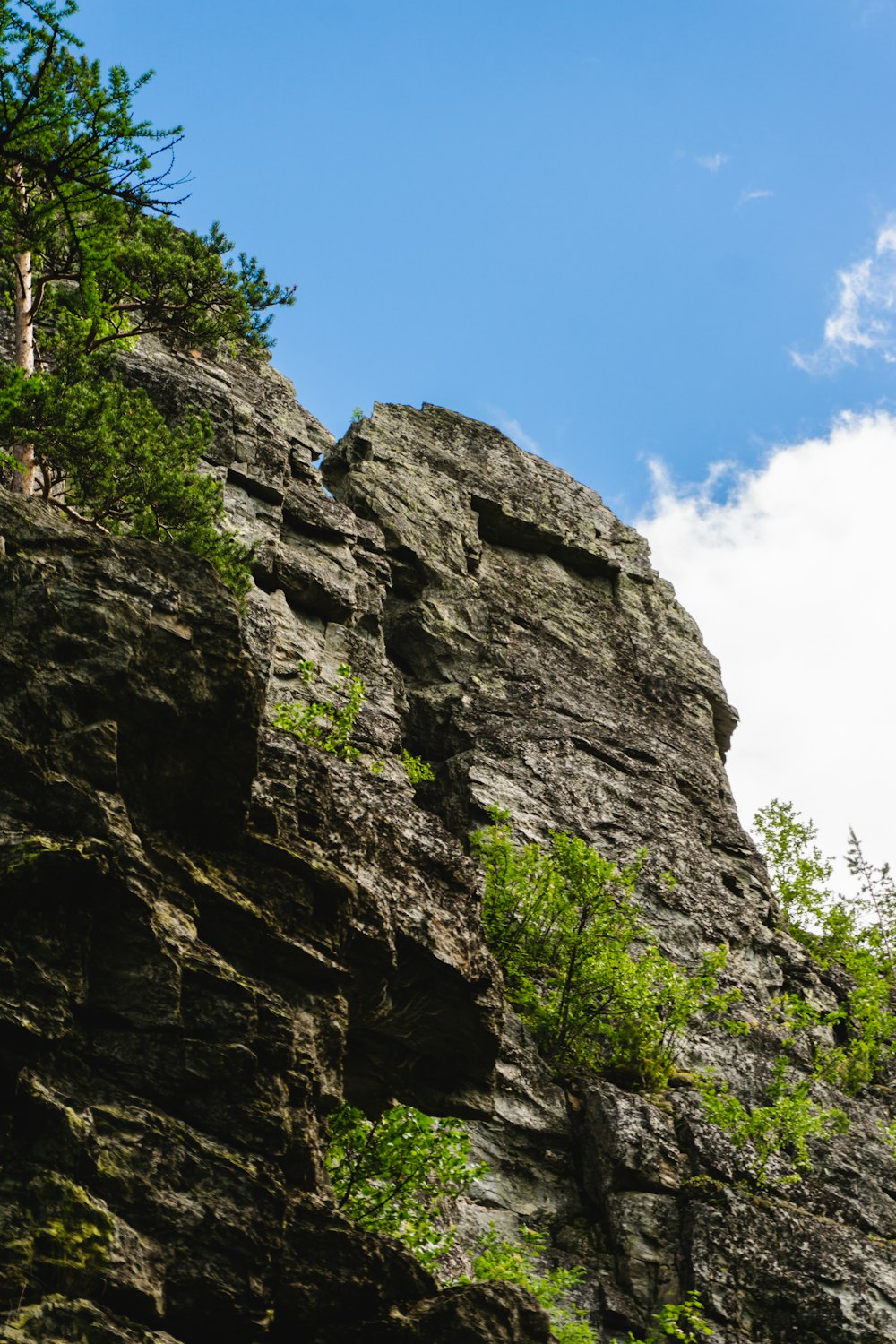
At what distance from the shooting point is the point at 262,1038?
10.7m

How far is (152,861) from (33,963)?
1.87m

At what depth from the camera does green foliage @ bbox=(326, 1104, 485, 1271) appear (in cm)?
1584

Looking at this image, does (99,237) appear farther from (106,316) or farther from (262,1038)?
(262,1038)

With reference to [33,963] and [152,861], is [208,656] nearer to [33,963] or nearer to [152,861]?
[152,861]

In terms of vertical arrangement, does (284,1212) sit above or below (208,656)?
below

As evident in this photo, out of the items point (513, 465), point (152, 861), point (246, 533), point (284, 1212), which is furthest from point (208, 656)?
point (513, 465)

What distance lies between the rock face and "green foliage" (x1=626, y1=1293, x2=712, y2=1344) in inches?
13.4

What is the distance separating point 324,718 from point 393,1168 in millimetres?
10252

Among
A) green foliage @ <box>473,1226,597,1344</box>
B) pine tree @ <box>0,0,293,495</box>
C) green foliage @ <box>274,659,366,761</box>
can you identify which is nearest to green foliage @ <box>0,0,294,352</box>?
pine tree @ <box>0,0,293,495</box>

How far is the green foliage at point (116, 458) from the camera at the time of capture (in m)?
18.1

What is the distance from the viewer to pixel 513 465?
43.8 metres

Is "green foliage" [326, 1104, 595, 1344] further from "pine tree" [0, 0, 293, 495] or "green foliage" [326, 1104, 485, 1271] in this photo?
"pine tree" [0, 0, 293, 495]

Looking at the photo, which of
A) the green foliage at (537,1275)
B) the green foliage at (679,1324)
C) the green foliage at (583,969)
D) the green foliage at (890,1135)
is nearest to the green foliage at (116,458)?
the green foliage at (583,969)

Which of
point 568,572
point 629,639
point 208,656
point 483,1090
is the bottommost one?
point 483,1090
